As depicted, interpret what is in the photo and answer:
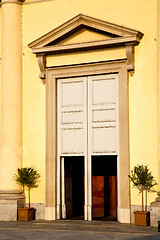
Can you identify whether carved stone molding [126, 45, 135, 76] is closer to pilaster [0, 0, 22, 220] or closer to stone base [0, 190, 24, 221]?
pilaster [0, 0, 22, 220]

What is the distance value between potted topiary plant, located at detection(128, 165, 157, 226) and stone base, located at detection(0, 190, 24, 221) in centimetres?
444

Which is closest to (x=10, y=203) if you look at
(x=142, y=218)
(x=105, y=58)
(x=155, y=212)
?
(x=142, y=218)

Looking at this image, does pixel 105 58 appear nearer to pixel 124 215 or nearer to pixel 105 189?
pixel 105 189

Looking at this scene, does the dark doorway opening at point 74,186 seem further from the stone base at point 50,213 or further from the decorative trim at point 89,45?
the decorative trim at point 89,45

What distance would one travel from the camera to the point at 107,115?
17922mm

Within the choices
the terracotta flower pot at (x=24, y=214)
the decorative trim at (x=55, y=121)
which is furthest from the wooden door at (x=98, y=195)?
the terracotta flower pot at (x=24, y=214)

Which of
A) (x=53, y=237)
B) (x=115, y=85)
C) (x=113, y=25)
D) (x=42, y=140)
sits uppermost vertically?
(x=113, y=25)

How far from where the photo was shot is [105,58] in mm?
17797

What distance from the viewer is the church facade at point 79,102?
17.1 m

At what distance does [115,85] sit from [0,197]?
19.3 feet

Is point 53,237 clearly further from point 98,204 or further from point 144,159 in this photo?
point 98,204

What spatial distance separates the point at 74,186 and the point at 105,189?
122cm

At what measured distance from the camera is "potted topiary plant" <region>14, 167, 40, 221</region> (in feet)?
60.0

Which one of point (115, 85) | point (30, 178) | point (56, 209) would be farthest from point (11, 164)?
point (115, 85)
